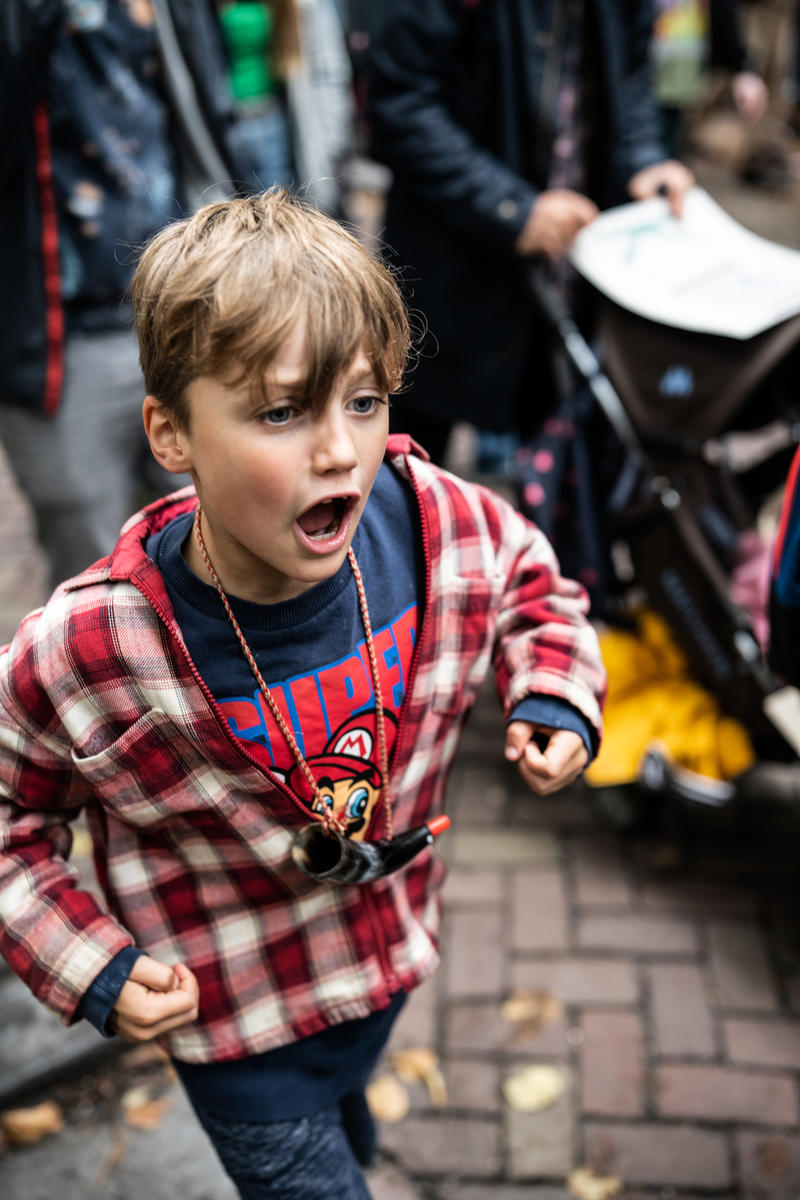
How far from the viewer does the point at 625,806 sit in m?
3.13

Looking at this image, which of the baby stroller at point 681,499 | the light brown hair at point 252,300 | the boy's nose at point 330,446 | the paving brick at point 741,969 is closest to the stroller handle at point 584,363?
the baby stroller at point 681,499

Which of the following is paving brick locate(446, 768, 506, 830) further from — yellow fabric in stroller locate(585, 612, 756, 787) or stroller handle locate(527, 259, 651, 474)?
stroller handle locate(527, 259, 651, 474)

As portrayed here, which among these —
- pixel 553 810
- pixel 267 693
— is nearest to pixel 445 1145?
pixel 553 810

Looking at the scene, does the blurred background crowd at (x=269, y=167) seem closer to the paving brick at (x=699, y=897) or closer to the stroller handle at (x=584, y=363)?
the stroller handle at (x=584, y=363)

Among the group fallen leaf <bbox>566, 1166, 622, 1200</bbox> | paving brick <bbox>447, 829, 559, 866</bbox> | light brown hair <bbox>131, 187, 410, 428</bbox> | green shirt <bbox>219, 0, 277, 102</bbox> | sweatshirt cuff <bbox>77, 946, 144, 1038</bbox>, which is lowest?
paving brick <bbox>447, 829, 559, 866</bbox>

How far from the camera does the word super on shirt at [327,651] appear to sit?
1440 millimetres

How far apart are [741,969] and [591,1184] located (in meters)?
0.72

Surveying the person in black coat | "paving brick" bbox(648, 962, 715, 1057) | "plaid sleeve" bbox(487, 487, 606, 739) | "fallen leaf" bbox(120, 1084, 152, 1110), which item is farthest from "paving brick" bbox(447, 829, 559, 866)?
"plaid sleeve" bbox(487, 487, 606, 739)

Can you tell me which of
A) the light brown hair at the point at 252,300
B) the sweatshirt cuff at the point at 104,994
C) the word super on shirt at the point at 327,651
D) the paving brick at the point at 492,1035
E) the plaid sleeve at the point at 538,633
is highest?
the light brown hair at the point at 252,300

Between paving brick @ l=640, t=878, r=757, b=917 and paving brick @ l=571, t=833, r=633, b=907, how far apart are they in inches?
2.5

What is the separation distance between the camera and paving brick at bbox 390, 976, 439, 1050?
8.93ft

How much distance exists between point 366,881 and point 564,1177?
1.25 metres

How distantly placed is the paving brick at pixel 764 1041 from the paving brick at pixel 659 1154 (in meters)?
0.23

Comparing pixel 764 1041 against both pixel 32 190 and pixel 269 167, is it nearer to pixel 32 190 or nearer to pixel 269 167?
pixel 32 190
